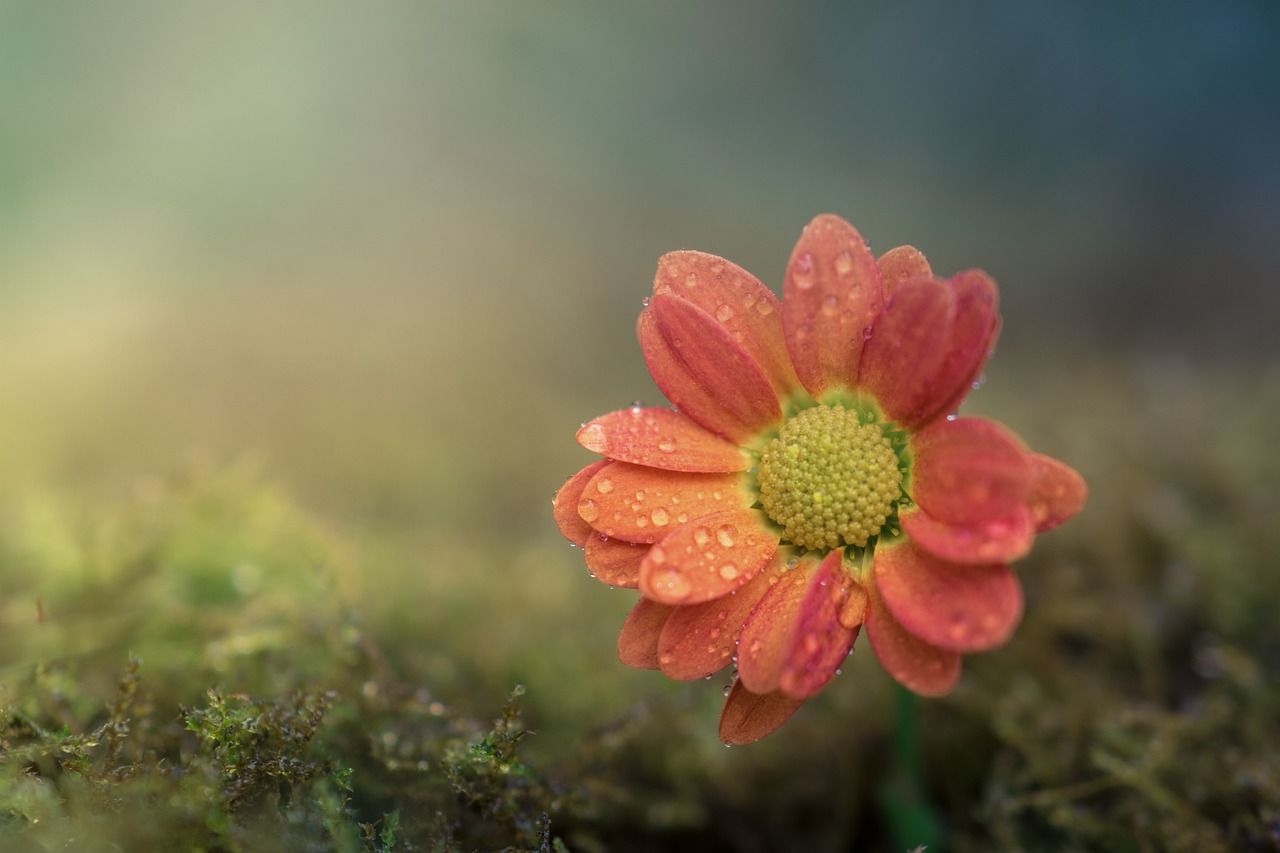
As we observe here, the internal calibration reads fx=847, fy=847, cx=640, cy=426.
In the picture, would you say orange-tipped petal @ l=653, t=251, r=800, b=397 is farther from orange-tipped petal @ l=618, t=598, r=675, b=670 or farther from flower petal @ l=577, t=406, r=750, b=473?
orange-tipped petal @ l=618, t=598, r=675, b=670

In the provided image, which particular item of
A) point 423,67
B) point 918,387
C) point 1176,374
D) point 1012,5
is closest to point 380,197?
point 423,67

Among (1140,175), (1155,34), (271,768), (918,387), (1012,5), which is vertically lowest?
(271,768)

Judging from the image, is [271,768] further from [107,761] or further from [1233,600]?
[1233,600]

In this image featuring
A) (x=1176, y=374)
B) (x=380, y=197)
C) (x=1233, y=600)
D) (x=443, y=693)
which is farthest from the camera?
(x=380, y=197)

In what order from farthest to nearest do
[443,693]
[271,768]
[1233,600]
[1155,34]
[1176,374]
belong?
[1155,34] < [1176,374] < [1233,600] < [443,693] < [271,768]

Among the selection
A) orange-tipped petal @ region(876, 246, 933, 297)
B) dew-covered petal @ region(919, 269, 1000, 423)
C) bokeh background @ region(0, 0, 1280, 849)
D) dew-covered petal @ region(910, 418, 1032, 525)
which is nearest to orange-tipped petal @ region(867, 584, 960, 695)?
dew-covered petal @ region(910, 418, 1032, 525)

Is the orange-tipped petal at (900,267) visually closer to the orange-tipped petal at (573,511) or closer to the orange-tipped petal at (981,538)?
the orange-tipped petal at (981,538)
